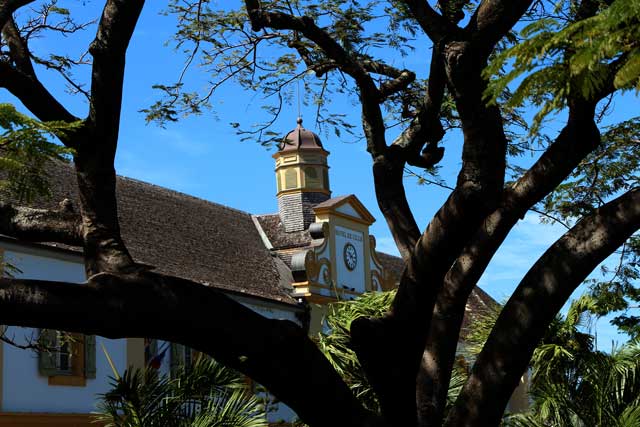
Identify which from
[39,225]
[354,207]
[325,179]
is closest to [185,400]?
[39,225]

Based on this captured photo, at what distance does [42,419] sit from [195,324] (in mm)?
14639

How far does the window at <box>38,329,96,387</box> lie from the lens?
20.9m

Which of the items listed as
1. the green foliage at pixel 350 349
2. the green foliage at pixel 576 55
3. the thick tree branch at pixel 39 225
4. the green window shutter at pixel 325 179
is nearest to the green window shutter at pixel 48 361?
the green foliage at pixel 350 349

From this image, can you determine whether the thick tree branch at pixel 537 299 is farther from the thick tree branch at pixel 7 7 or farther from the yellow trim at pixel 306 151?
the yellow trim at pixel 306 151

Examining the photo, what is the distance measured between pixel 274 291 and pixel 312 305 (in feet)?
4.72

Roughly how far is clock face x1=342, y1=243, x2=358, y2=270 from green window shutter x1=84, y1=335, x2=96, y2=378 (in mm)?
11617

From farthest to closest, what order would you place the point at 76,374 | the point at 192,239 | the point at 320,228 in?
1. the point at 320,228
2. the point at 192,239
3. the point at 76,374

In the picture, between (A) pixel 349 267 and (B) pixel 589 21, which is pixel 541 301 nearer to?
(B) pixel 589 21

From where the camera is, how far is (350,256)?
32.8 meters

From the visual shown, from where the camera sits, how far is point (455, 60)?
7.60m

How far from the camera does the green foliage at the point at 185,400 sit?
9500 mm

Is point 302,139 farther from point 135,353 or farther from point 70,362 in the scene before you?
point 70,362

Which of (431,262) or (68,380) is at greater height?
(68,380)

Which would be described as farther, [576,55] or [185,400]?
[185,400]
